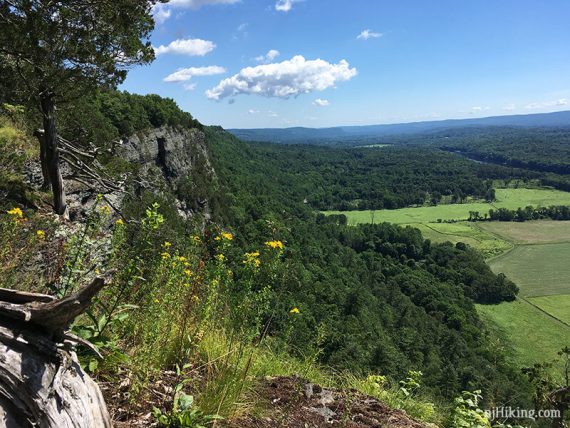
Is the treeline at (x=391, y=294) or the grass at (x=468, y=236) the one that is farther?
the grass at (x=468, y=236)

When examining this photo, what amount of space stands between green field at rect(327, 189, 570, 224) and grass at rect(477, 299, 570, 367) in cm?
4938

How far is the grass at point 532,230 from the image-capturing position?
9957 centimetres

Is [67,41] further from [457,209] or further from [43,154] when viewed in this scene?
[457,209]

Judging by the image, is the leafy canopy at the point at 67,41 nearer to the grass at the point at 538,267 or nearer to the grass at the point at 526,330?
the grass at the point at 526,330

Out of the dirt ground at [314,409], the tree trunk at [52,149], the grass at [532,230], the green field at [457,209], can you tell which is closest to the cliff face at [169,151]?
the tree trunk at [52,149]

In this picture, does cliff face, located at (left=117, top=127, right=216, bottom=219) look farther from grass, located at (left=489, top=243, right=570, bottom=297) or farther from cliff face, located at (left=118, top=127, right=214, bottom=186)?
grass, located at (left=489, top=243, right=570, bottom=297)

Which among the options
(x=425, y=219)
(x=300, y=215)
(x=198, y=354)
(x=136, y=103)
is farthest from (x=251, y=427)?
(x=425, y=219)

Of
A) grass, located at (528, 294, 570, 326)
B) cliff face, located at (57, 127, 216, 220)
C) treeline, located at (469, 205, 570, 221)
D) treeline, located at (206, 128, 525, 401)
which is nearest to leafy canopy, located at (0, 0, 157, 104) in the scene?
treeline, located at (206, 128, 525, 401)

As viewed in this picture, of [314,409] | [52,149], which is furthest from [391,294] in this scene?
[314,409]

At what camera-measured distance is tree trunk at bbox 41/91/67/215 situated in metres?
7.97

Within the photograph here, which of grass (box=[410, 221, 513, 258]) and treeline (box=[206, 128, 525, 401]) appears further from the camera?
grass (box=[410, 221, 513, 258])

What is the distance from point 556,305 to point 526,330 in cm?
1166

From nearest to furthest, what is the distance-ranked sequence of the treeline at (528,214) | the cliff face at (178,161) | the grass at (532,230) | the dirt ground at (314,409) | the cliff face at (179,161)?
the dirt ground at (314,409)
the cliff face at (179,161)
the cliff face at (178,161)
the grass at (532,230)
the treeline at (528,214)

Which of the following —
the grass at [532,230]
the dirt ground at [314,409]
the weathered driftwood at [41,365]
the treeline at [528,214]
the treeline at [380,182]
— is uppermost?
the weathered driftwood at [41,365]
